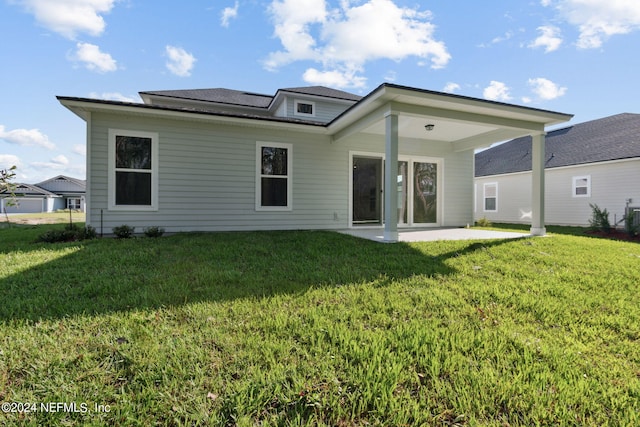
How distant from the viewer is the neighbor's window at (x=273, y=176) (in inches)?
302

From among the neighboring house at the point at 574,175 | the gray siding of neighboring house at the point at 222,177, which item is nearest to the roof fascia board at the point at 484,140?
the gray siding of neighboring house at the point at 222,177

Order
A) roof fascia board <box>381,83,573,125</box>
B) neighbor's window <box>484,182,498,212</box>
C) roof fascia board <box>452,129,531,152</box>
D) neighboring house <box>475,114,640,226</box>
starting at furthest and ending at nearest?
neighbor's window <box>484,182,498,212</box> → neighboring house <box>475,114,640,226</box> → roof fascia board <box>452,129,531,152</box> → roof fascia board <box>381,83,573,125</box>

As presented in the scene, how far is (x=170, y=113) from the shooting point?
661 centimetres

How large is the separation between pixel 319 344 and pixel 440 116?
5.62m

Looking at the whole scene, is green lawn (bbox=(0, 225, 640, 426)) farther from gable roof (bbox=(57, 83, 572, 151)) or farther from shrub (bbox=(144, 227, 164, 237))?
gable roof (bbox=(57, 83, 572, 151))

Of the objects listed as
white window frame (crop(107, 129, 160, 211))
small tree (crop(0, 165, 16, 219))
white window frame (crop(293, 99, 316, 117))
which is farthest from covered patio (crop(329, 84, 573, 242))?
small tree (crop(0, 165, 16, 219))

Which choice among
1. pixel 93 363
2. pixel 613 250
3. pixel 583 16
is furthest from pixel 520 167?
pixel 93 363

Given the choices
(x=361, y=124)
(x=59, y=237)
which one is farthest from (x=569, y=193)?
(x=59, y=237)

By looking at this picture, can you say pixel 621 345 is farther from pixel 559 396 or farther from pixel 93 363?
pixel 93 363

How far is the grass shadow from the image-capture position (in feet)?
8.95

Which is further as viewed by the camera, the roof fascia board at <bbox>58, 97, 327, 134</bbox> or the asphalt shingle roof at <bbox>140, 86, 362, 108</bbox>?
the asphalt shingle roof at <bbox>140, 86, 362, 108</bbox>

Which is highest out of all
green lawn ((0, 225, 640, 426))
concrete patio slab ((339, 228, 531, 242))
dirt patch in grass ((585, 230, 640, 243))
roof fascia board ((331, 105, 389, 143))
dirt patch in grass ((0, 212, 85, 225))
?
roof fascia board ((331, 105, 389, 143))

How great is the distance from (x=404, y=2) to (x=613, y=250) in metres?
6.96

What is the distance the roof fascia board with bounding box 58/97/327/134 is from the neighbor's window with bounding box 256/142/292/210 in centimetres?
60
